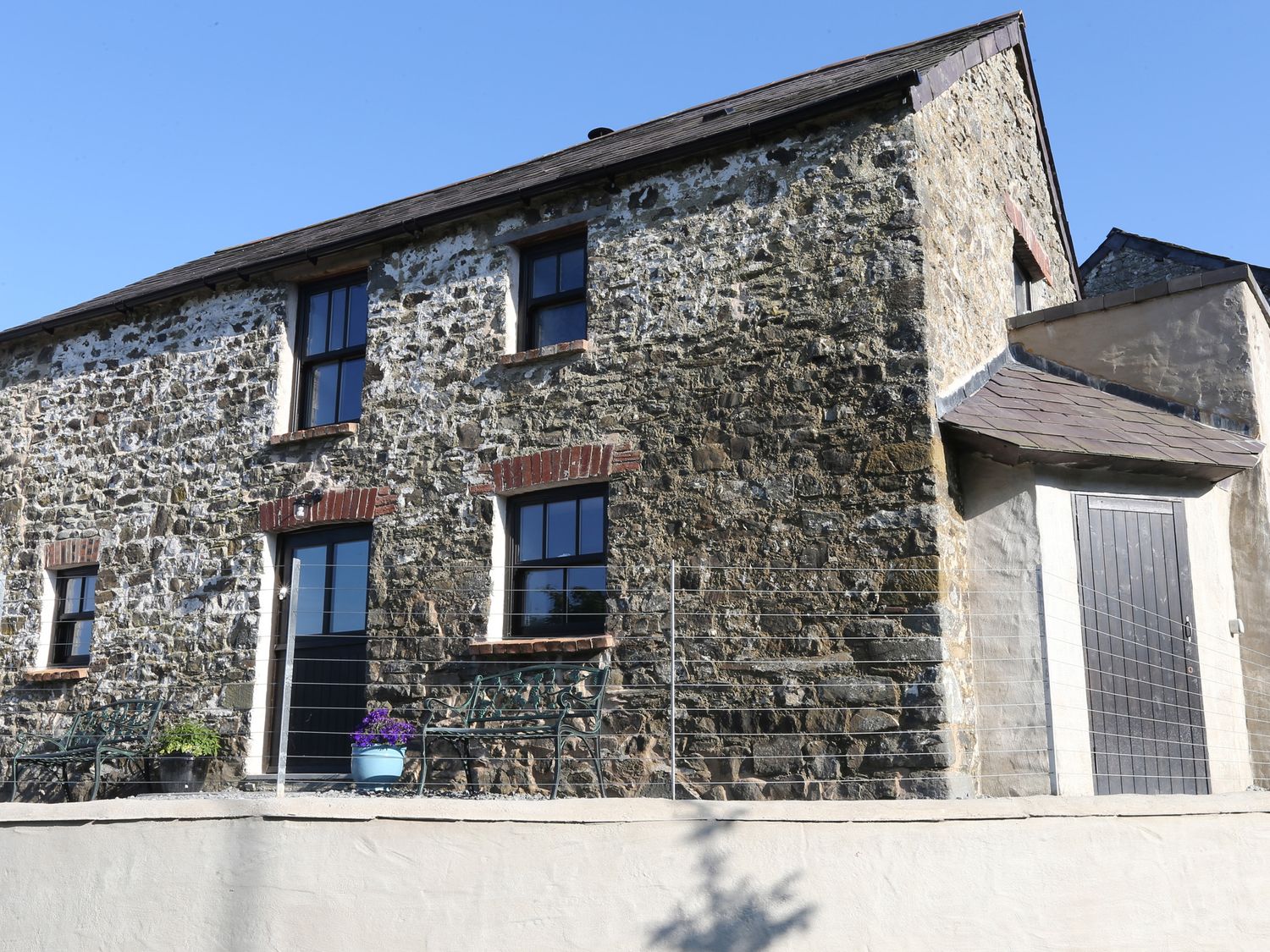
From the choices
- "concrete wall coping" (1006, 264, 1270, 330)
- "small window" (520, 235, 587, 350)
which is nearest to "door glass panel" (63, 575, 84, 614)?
"small window" (520, 235, 587, 350)

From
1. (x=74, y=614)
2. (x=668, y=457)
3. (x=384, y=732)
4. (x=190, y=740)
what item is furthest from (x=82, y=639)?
(x=668, y=457)

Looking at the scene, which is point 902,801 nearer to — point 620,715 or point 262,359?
point 620,715

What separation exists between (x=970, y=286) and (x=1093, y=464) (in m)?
1.87

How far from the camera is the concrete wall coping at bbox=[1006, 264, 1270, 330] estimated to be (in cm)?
927

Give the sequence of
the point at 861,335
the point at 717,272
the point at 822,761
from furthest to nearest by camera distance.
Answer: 1. the point at 717,272
2. the point at 861,335
3. the point at 822,761

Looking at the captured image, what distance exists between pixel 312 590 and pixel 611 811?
19.8 ft

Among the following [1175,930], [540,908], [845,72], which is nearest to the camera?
[540,908]

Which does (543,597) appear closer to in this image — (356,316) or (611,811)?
(356,316)

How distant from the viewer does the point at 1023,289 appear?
11.7 meters

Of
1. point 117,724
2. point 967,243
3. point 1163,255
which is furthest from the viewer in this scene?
point 1163,255

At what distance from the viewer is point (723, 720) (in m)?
8.18

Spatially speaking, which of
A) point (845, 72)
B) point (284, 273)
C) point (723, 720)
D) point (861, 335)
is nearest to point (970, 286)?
point (861, 335)

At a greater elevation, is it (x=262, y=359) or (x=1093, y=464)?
(x=262, y=359)

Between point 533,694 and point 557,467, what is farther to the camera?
point 557,467
